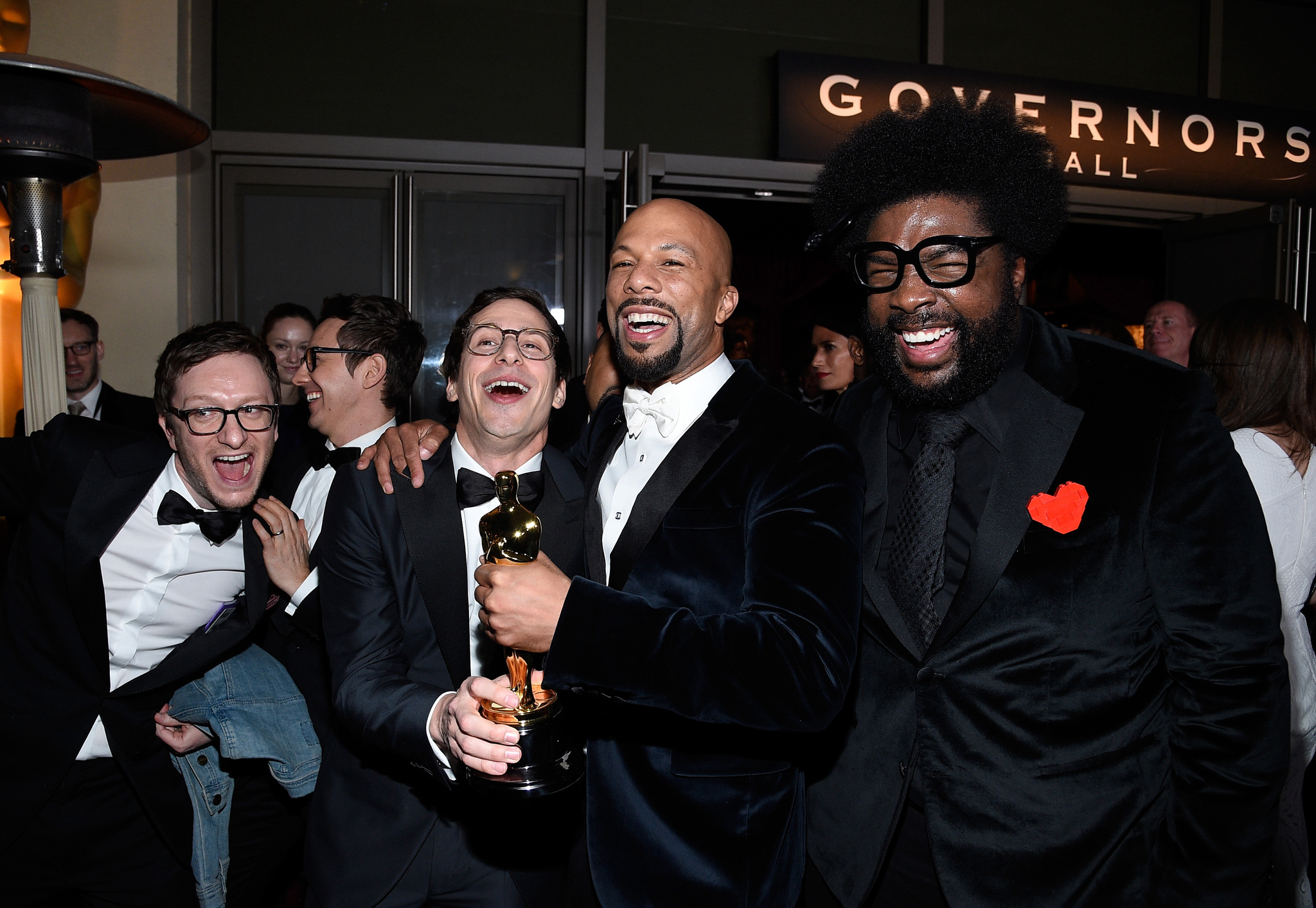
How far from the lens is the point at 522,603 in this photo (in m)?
1.38

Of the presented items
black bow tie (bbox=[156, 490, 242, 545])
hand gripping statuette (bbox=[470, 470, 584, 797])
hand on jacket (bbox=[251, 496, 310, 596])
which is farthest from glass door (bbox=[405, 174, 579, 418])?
hand gripping statuette (bbox=[470, 470, 584, 797])

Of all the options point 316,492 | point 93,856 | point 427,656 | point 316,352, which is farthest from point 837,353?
point 93,856

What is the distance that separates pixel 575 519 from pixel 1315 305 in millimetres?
6346

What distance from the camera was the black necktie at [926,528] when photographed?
1.73 metres

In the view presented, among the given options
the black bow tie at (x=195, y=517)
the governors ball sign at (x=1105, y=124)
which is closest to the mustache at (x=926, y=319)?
the black bow tie at (x=195, y=517)

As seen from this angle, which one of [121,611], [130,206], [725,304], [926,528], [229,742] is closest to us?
[926,528]

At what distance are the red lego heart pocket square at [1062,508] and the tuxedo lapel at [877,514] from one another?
332mm

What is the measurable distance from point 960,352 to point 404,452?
1373mm

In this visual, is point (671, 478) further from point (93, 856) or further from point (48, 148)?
point (48, 148)

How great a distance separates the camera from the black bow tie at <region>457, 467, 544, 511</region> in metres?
1.92

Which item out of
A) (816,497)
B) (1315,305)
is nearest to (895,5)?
(1315,305)

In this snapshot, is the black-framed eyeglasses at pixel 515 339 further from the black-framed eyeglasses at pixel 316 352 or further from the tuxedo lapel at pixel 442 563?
the black-framed eyeglasses at pixel 316 352

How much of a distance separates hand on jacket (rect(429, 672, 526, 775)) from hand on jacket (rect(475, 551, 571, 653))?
0.12 m

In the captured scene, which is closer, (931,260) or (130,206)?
(931,260)
